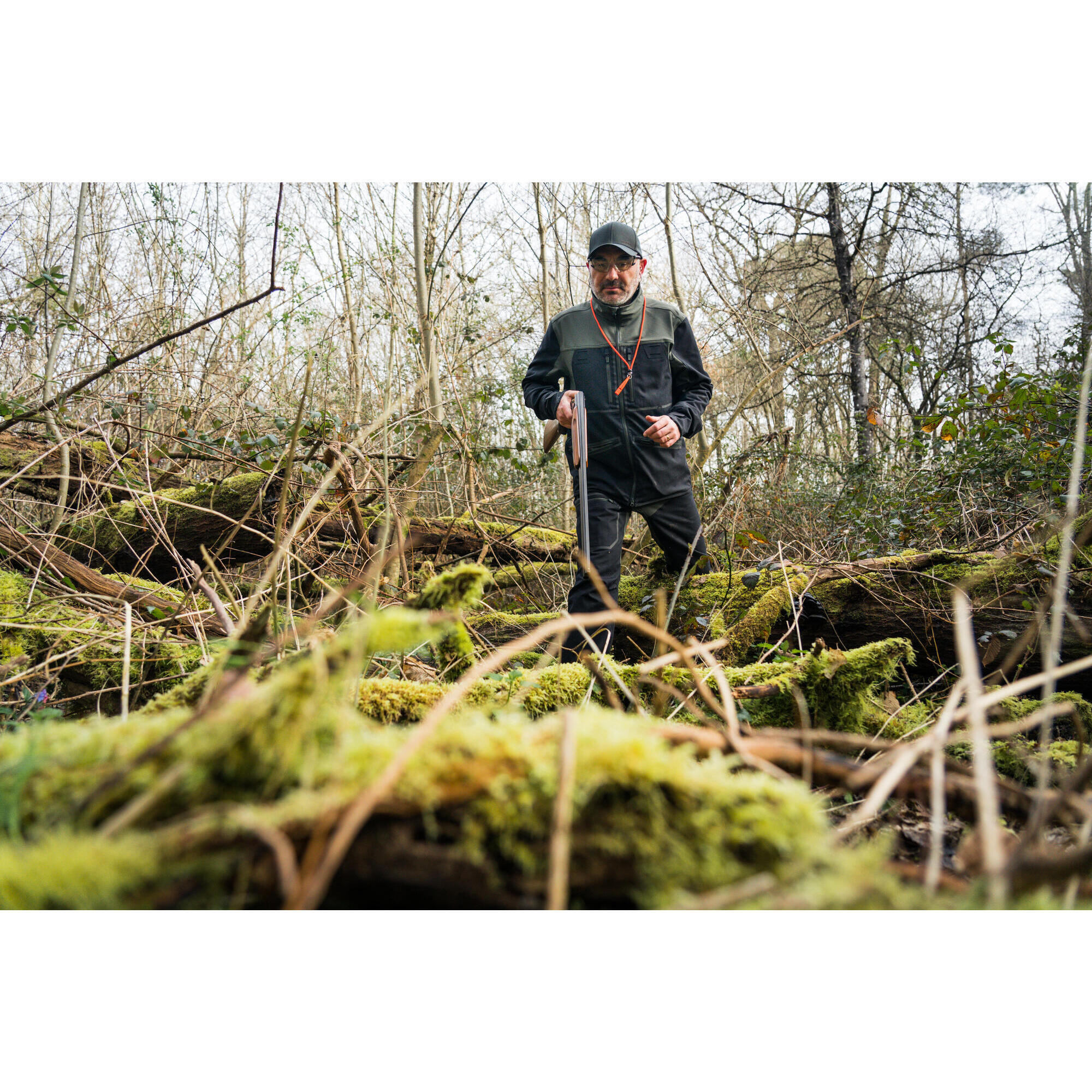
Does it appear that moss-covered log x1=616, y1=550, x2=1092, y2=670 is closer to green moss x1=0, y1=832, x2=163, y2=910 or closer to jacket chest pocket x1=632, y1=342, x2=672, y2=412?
jacket chest pocket x1=632, y1=342, x2=672, y2=412

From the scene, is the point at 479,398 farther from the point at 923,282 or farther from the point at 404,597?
the point at 923,282

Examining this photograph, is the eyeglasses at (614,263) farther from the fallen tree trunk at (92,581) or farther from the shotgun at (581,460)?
the fallen tree trunk at (92,581)

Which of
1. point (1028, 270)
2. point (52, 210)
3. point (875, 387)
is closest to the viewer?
point (52, 210)

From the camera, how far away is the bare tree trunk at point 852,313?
980cm

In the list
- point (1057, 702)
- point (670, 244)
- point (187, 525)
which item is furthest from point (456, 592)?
point (670, 244)

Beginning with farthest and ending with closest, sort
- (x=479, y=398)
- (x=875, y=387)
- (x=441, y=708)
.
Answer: (x=875, y=387)
(x=479, y=398)
(x=441, y=708)

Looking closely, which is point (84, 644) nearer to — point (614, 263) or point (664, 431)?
point (664, 431)

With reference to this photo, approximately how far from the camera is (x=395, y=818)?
50cm

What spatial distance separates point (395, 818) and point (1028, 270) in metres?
12.8

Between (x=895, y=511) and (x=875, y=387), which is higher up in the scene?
(x=875, y=387)

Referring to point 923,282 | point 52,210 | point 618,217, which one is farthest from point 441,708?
point 923,282

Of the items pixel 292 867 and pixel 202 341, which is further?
pixel 202 341

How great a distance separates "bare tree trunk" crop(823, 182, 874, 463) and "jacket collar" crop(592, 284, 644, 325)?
19.8 ft

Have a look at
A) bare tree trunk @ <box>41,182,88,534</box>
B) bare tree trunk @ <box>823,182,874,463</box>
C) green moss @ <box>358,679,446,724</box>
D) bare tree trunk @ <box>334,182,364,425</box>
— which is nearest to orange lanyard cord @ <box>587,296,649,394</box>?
bare tree trunk @ <box>334,182,364,425</box>
